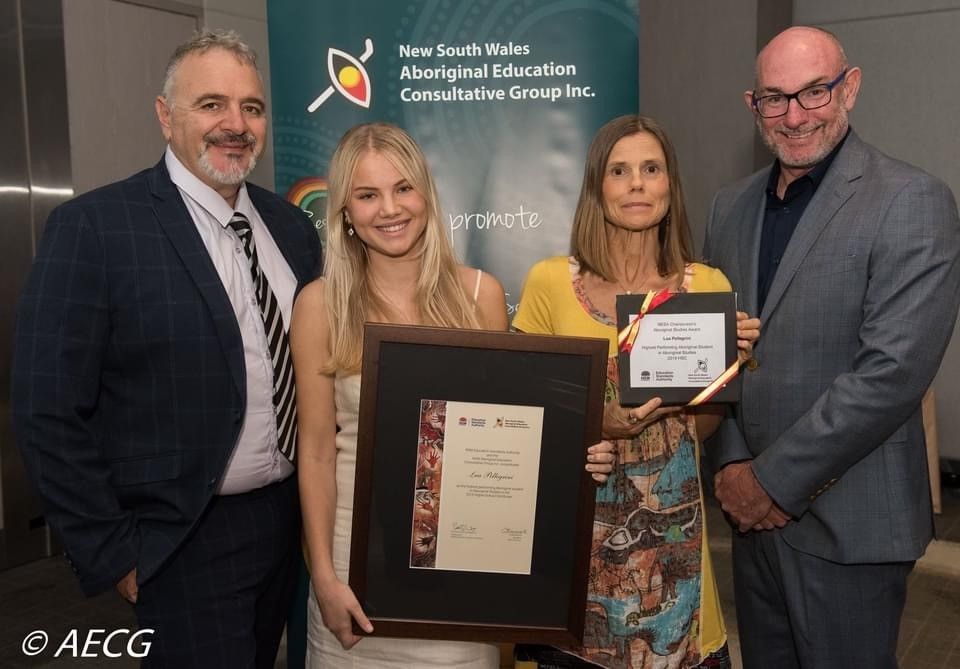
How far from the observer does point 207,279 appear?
7.11ft

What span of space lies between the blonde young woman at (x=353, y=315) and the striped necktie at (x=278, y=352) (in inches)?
6.4

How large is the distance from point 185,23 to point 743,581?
209 inches

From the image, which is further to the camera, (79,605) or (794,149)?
(79,605)

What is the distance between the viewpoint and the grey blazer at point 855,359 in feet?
7.13

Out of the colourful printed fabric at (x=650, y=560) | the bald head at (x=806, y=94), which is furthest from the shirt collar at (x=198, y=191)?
the bald head at (x=806, y=94)

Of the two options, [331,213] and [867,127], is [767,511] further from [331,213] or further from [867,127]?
[867,127]

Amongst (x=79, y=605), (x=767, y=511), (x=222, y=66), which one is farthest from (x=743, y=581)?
(x=79, y=605)

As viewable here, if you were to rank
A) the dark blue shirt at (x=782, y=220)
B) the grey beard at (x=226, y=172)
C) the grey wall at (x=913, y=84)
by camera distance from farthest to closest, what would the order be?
the grey wall at (x=913, y=84), the dark blue shirt at (x=782, y=220), the grey beard at (x=226, y=172)

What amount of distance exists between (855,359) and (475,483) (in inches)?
41.6

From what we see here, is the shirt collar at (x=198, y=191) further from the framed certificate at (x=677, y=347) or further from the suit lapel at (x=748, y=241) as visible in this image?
the suit lapel at (x=748, y=241)

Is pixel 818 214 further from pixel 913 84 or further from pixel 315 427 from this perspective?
pixel 913 84

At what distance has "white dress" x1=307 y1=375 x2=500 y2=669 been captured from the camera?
205 centimetres

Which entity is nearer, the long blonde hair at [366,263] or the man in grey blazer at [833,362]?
the long blonde hair at [366,263]

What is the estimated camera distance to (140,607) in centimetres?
221
